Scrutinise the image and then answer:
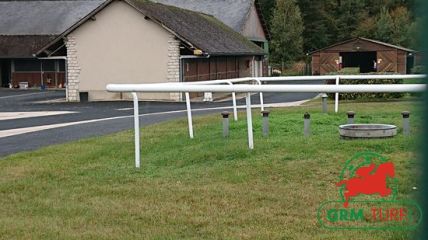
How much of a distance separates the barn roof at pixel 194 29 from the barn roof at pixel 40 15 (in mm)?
12120

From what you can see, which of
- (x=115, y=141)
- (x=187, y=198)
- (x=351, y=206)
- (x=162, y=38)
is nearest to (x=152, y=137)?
(x=115, y=141)

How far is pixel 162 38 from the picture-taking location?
3030cm

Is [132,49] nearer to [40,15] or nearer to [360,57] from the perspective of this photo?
[40,15]

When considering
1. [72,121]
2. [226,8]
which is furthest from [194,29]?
[226,8]

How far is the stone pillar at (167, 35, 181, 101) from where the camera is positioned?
30.0 metres

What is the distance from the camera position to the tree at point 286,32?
59594 mm

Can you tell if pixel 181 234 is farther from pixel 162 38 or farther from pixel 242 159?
pixel 162 38

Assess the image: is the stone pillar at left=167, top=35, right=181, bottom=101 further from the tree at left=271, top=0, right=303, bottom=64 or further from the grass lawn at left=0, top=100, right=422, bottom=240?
the tree at left=271, top=0, right=303, bottom=64

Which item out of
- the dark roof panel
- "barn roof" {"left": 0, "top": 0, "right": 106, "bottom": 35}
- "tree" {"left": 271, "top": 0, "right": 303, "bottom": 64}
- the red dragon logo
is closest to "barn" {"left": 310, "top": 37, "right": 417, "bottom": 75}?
"tree" {"left": 271, "top": 0, "right": 303, "bottom": 64}

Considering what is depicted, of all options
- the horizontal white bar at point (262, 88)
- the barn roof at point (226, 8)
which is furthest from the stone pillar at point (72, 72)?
the horizontal white bar at point (262, 88)

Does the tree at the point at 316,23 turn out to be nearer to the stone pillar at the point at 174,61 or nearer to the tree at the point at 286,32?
the tree at the point at 286,32

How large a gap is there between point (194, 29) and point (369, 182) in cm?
2696

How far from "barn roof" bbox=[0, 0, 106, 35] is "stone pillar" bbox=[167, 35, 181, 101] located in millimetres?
17297

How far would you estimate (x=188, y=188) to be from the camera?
7.06 meters
